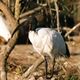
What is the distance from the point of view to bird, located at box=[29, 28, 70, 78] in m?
5.50

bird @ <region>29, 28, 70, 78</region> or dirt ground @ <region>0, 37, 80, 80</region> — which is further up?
bird @ <region>29, 28, 70, 78</region>

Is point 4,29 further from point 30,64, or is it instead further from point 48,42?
point 48,42

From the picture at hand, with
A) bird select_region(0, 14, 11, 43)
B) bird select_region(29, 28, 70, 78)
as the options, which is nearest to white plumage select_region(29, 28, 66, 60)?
bird select_region(29, 28, 70, 78)

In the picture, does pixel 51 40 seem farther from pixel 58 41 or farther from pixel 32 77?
pixel 32 77

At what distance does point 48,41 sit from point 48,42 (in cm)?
2

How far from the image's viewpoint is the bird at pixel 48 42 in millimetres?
5496

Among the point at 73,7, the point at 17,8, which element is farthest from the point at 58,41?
the point at 73,7

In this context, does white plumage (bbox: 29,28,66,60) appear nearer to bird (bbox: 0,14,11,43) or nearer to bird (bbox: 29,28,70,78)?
bird (bbox: 29,28,70,78)

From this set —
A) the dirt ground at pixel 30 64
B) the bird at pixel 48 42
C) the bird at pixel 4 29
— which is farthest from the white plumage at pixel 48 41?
the bird at pixel 4 29

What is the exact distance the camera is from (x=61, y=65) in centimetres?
617

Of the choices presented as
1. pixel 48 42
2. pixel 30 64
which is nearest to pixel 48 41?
pixel 48 42

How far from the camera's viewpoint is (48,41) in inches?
217

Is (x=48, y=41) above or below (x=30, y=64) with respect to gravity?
above

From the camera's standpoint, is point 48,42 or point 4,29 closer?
point 48,42
